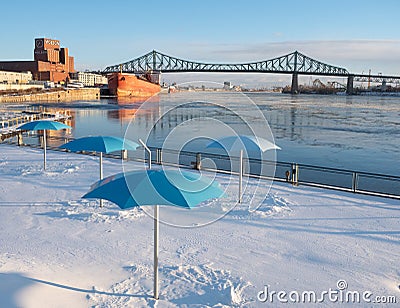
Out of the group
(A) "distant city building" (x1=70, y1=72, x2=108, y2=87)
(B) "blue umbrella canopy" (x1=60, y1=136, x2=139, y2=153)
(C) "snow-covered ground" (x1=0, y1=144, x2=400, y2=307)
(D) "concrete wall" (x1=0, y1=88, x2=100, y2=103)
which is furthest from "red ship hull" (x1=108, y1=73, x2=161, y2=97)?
(B) "blue umbrella canopy" (x1=60, y1=136, x2=139, y2=153)

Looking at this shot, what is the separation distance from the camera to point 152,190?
16.8ft

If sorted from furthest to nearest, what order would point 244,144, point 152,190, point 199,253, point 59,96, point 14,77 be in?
1. point 14,77
2. point 59,96
3. point 244,144
4. point 199,253
5. point 152,190

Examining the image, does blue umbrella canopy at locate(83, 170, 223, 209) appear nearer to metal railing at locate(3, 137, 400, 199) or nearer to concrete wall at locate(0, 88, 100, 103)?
metal railing at locate(3, 137, 400, 199)

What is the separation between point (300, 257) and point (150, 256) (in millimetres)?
2741

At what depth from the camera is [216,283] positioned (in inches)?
243

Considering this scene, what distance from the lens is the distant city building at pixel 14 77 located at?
112 meters

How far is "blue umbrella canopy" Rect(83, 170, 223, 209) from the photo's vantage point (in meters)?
5.06

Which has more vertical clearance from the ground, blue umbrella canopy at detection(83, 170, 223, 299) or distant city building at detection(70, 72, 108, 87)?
distant city building at detection(70, 72, 108, 87)

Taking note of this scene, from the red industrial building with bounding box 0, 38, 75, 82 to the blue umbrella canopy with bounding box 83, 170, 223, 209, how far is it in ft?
450

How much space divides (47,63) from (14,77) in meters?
19.7

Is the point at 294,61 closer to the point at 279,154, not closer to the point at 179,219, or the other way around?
the point at 279,154

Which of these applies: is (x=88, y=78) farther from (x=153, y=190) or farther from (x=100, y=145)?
(x=153, y=190)

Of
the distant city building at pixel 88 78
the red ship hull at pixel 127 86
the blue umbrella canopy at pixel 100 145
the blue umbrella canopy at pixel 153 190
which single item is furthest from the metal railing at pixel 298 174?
the distant city building at pixel 88 78

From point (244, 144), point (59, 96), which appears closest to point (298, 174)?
point (244, 144)
